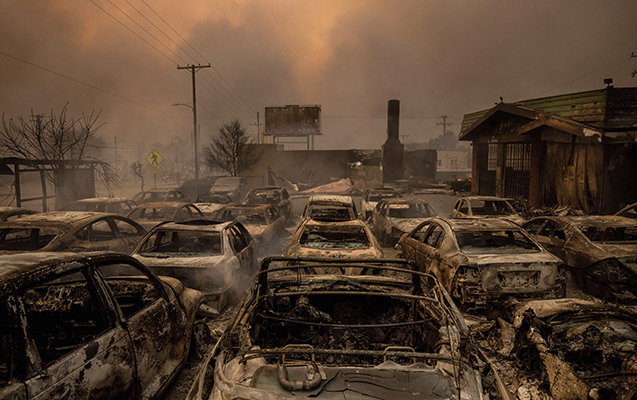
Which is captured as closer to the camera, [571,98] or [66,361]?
[66,361]

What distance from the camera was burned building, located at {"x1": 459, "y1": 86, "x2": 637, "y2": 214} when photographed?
12406 millimetres

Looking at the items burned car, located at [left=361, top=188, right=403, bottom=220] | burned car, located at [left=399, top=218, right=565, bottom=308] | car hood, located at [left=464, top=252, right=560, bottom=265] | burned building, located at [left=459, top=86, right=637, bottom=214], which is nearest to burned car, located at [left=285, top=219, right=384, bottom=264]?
burned car, located at [left=399, top=218, right=565, bottom=308]

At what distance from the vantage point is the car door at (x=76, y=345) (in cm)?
238

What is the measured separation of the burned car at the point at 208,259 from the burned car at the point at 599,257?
5.99 m

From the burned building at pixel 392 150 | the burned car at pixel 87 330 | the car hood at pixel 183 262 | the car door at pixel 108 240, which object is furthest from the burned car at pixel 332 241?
the burned building at pixel 392 150

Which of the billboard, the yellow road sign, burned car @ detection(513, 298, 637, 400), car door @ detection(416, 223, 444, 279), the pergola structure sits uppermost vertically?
the billboard

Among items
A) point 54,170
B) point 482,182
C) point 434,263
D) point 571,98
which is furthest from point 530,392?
point 482,182

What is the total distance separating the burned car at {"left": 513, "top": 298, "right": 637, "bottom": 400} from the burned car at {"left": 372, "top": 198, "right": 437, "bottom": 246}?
645 cm

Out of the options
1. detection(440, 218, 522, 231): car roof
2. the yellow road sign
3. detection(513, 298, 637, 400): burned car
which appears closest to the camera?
detection(513, 298, 637, 400): burned car

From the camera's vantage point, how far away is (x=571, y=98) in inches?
561

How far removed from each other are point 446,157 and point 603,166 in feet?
255

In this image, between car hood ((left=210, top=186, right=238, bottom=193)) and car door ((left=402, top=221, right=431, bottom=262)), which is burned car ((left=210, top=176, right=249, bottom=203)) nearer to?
car hood ((left=210, top=186, right=238, bottom=193))

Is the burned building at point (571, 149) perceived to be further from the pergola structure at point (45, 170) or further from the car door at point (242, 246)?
the pergola structure at point (45, 170)

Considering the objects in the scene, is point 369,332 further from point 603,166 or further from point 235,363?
point 603,166
